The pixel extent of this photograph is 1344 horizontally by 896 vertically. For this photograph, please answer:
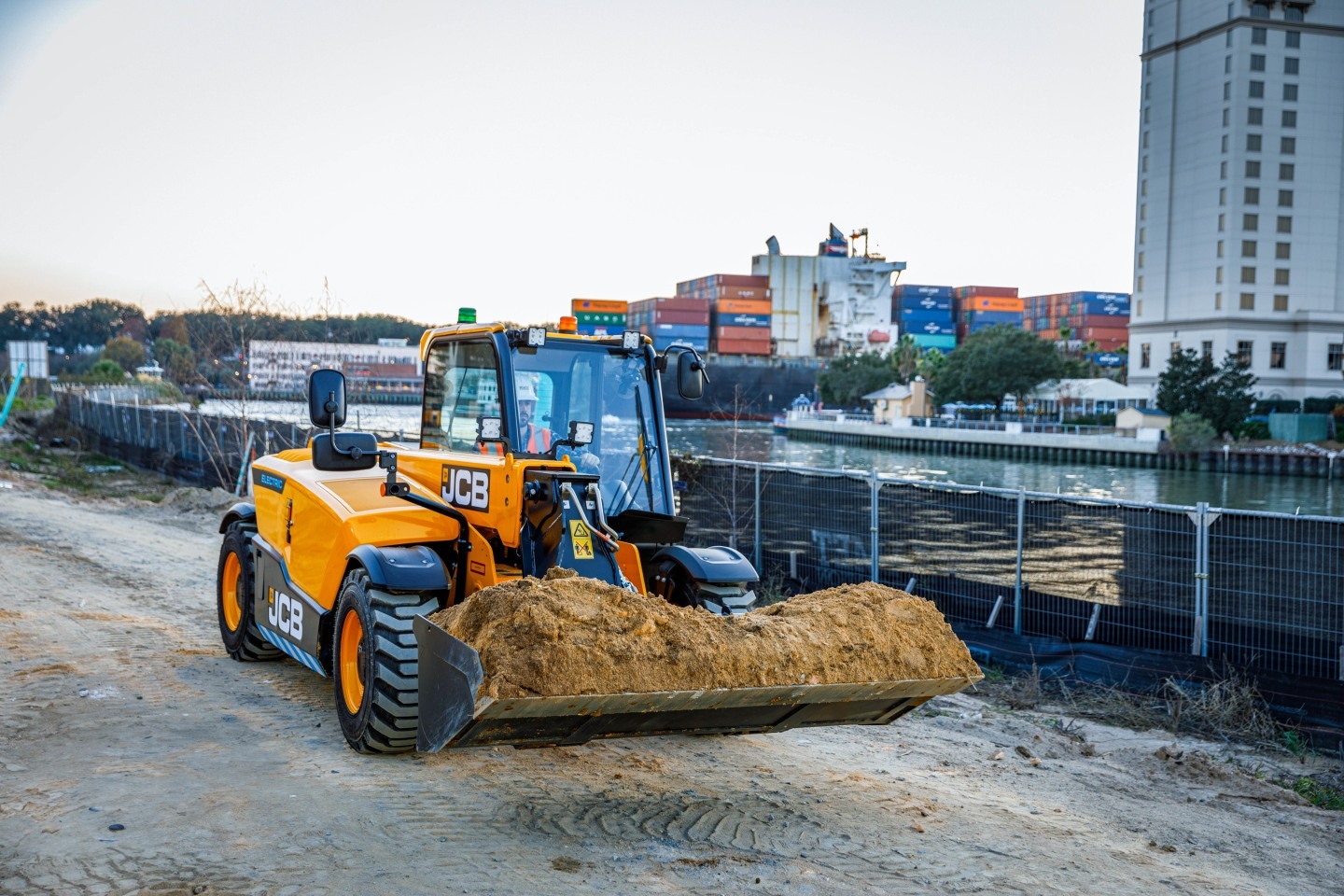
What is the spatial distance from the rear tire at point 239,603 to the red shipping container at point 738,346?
384ft

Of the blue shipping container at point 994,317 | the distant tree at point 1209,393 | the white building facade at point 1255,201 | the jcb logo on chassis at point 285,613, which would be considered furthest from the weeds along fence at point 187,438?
the blue shipping container at point 994,317

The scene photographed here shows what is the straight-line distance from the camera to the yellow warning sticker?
5977mm

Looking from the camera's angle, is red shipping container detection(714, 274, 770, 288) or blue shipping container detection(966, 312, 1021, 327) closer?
red shipping container detection(714, 274, 770, 288)

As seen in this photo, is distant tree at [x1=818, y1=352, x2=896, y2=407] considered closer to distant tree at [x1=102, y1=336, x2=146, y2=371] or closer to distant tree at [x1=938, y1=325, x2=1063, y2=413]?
distant tree at [x1=938, y1=325, x2=1063, y2=413]

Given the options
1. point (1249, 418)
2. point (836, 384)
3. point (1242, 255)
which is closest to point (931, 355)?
point (836, 384)

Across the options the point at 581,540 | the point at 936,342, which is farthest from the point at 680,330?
the point at 581,540

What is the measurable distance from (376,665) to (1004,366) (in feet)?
252

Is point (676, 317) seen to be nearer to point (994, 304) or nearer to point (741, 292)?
point (741, 292)

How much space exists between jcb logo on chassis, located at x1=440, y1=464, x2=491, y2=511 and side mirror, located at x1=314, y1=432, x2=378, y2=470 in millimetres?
587

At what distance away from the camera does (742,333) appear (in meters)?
126

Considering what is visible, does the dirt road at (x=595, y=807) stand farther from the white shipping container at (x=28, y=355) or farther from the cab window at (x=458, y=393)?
the white shipping container at (x=28, y=355)

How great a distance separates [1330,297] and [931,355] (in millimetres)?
35926

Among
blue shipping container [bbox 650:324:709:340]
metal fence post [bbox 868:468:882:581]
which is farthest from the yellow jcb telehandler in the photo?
blue shipping container [bbox 650:324:709:340]

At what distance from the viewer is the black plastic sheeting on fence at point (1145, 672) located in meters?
8.15
